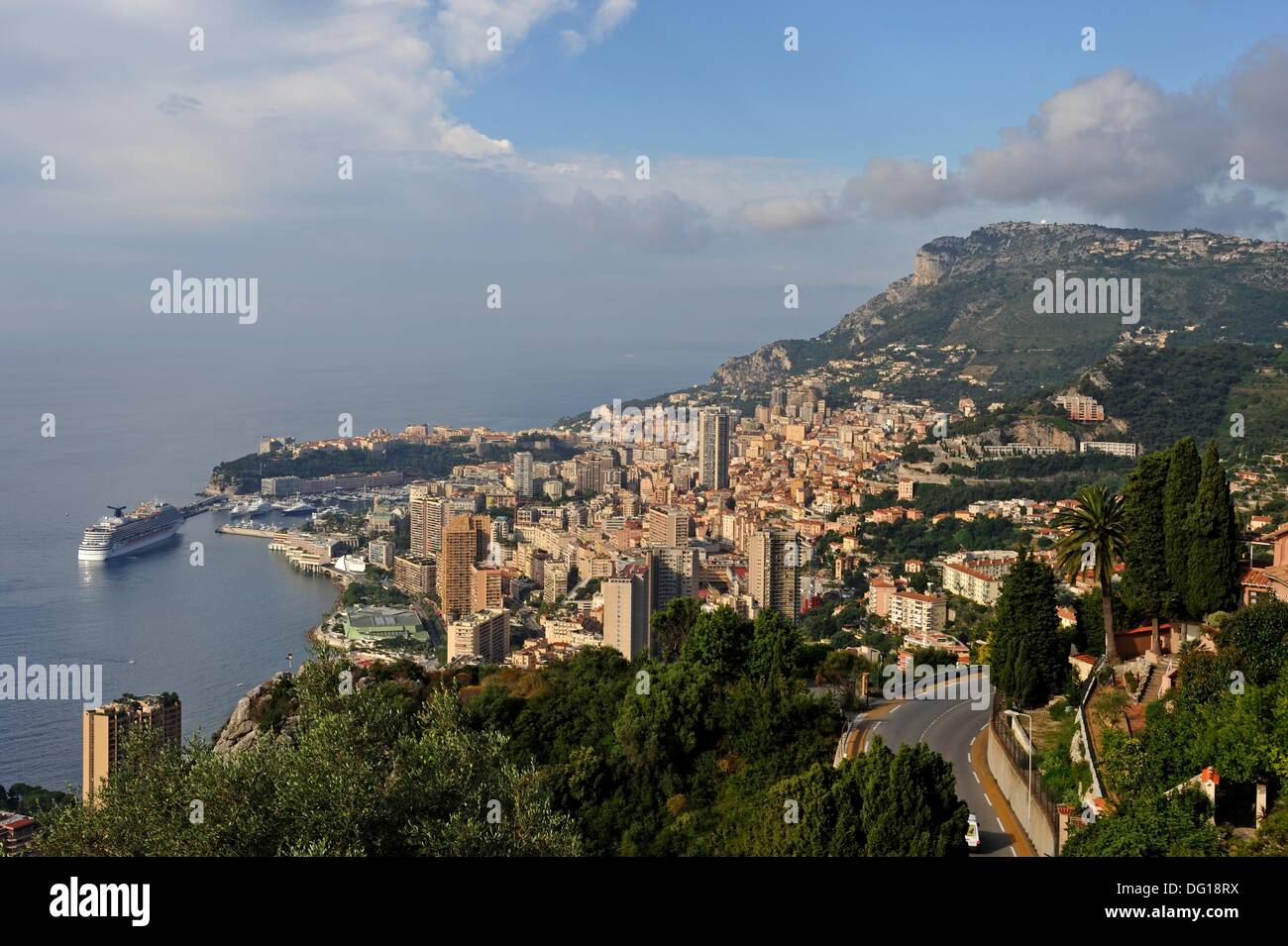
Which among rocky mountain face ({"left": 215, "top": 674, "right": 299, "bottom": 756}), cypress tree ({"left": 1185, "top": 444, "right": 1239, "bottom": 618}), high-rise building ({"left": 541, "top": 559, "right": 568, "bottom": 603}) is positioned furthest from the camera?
high-rise building ({"left": 541, "top": 559, "right": 568, "bottom": 603})

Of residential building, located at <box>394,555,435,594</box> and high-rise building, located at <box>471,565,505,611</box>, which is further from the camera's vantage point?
residential building, located at <box>394,555,435,594</box>

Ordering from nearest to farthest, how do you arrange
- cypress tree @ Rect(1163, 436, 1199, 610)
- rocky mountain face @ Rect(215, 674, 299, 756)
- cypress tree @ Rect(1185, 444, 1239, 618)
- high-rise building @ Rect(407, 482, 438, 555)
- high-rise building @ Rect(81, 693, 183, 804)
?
cypress tree @ Rect(1185, 444, 1239, 618)
cypress tree @ Rect(1163, 436, 1199, 610)
rocky mountain face @ Rect(215, 674, 299, 756)
high-rise building @ Rect(81, 693, 183, 804)
high-rise building @ Rect(407, 482, 438, 555)

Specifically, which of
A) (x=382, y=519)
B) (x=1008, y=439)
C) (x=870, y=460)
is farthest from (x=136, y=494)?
(x=1008, y=439)

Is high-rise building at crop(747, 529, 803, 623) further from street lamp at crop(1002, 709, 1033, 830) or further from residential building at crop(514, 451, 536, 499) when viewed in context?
residential building at crop(514, 451, 536, 499)

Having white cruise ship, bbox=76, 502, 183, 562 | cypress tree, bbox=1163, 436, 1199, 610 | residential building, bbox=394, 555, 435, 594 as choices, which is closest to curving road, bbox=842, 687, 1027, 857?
cypress tree, bbox=1163, 436, 1199, 610

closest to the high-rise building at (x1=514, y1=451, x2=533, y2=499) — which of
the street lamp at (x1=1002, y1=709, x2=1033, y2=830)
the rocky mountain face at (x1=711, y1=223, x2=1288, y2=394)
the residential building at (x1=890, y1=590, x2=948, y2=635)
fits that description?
the rocky mountain face at (x1=711, y1=223, x2=1288, y2=394)

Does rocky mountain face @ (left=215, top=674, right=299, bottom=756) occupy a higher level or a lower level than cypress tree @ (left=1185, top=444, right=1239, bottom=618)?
lower

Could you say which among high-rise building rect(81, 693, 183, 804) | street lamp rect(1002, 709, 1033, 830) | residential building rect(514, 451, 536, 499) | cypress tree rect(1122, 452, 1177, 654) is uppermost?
residential building rect(514, 451, 536, 499)

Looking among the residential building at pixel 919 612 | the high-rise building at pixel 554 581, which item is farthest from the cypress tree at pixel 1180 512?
the high-rise building at pixel 554 581
